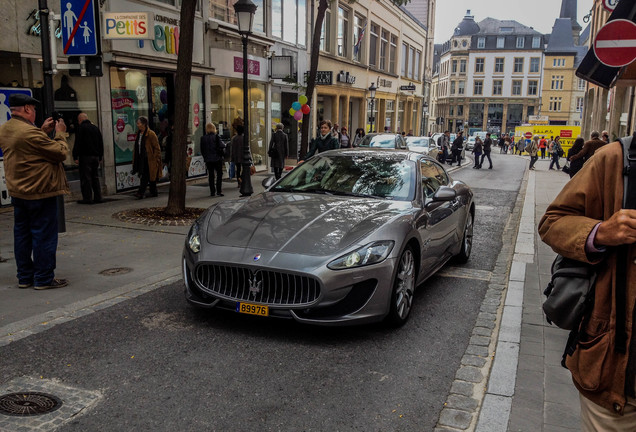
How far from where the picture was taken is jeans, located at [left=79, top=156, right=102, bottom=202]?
468 inches

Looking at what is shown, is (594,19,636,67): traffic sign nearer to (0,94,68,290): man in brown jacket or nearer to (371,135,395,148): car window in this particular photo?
(0,94,68,290): man in brown jacket

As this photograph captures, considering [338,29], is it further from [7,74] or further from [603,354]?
[603,354]

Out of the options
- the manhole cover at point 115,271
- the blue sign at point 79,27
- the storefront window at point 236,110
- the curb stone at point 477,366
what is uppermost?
the blue sign at point 79,27

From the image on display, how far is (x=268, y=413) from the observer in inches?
142

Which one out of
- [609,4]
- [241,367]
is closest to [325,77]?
[609,4]

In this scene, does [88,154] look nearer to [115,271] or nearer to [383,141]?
[115,271]

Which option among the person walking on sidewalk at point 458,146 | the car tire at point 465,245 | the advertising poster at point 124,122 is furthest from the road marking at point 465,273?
the person walking on sidewalk at point 458,146

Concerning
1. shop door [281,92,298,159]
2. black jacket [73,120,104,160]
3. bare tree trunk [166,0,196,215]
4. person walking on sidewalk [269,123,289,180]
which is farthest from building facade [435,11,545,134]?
bare tree trunk [166,0,196,215]

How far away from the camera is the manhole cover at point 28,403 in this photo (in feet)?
11.6

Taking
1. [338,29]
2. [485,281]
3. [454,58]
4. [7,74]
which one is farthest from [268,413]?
[454,58]

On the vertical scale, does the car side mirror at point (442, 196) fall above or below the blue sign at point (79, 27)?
below

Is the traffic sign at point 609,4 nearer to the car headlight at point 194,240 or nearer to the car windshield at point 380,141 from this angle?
the car headlight at point 194,240

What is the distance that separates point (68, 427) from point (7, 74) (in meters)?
9.51

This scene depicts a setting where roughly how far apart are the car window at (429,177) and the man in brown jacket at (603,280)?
4131 mm
